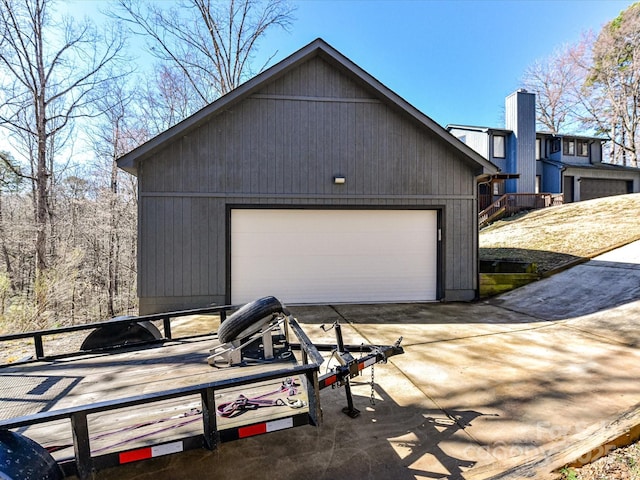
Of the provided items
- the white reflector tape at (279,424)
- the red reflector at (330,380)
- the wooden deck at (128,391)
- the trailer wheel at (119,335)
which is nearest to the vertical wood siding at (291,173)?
the trailer wheel at (119,335)

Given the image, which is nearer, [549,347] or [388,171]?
[549,347]

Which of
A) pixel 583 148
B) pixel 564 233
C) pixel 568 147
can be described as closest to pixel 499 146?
pixel 568 147

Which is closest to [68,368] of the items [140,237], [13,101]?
[140,237]

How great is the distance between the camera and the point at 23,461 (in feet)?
4.94

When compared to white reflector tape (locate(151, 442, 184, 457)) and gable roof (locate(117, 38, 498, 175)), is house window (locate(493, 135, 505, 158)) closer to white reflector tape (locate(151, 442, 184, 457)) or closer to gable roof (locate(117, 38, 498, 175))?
gable roof (locate(117, 38, 498, 175))

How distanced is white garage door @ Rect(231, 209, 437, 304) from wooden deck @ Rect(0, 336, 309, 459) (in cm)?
435

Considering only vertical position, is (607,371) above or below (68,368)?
below

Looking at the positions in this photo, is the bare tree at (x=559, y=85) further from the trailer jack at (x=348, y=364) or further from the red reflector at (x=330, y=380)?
the red reflector at (x=330, y=380)

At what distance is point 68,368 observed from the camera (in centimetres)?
294

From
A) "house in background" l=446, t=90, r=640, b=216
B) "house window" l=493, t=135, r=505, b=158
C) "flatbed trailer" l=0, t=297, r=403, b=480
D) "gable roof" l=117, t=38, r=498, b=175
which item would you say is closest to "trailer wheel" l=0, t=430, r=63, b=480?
"flatbed trailer" l=0, t=297, r=403, b=480

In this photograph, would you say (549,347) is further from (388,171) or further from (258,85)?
(258,85)

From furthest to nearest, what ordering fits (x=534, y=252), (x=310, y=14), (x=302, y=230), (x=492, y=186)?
1. (x=492, y=186)
2. (x=310, y=14)
3. (x=534, y=252)
4. (x=302, y=230)

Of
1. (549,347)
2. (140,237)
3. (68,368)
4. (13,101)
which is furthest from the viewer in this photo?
(13,101)

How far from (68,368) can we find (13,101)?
15355 millimetres
